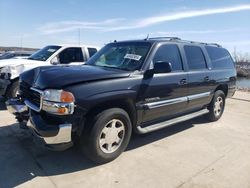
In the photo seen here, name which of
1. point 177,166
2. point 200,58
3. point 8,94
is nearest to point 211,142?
point 177,166

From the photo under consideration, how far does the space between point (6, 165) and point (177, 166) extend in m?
2.47

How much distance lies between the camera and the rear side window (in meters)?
6.64

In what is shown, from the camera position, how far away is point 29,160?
4.10 meters

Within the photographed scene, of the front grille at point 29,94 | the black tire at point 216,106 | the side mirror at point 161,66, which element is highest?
the side mirror at point 161,66

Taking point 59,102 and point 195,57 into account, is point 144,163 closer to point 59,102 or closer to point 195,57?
point 59,102

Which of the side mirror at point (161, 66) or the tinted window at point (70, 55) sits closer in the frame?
the side mirror at point (161, 66)

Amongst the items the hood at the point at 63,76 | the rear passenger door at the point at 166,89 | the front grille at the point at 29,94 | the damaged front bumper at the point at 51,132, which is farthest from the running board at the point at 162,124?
the front grille at the point at 29,94

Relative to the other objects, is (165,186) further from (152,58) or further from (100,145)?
(152,58)

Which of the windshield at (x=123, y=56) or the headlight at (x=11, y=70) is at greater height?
the windshield at (x=123, y=56)

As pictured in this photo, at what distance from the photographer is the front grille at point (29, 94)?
4076 mm

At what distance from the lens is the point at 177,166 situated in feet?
13.7

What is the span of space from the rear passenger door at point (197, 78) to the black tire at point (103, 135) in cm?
191

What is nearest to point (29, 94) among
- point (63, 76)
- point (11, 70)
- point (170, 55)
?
point (63, 76)

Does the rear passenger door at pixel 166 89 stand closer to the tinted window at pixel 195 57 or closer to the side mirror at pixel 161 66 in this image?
the side mirror at pixel 161 66
